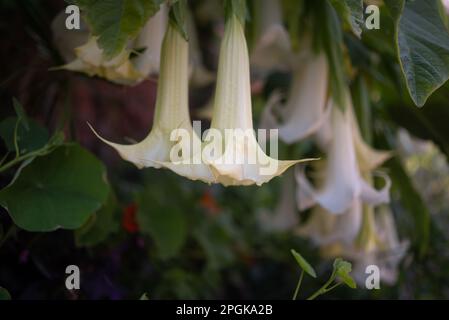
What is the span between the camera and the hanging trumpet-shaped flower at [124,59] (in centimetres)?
46

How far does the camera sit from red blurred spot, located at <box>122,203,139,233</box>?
2.46 ft

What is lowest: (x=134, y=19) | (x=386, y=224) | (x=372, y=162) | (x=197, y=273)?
(x=197, y=273)

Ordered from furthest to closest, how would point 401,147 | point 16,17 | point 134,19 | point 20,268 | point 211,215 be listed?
1. point 211,215
2. point 401,147
3. point 16,17
4. point 20,268
5. point 134,19

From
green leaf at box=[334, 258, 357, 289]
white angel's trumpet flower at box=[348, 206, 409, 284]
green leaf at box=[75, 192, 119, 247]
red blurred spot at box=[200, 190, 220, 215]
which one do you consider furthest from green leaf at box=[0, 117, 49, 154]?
red blurred spot at box=[200, 190, 220, 215]

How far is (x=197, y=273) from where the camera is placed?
94cm

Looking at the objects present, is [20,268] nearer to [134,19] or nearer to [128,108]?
[134,19]

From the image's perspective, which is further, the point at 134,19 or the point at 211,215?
the point at 211,215

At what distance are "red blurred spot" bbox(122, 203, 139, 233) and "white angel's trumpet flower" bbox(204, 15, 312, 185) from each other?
14.7 inches

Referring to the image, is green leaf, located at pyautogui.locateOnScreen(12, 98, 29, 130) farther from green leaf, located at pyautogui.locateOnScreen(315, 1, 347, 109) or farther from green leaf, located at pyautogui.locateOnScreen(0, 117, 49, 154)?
green leaf, located at pyautogui.locateOnScreen(315, 1, 347, 109)

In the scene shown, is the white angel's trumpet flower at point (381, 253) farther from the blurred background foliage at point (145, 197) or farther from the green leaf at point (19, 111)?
the green leaf at point (19, 111)

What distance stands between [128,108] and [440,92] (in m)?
0.54

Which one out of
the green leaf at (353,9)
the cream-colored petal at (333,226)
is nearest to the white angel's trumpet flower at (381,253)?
the cream-colored petal at (333,226)

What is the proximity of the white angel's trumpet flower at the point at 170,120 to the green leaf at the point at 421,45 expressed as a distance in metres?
0.16
